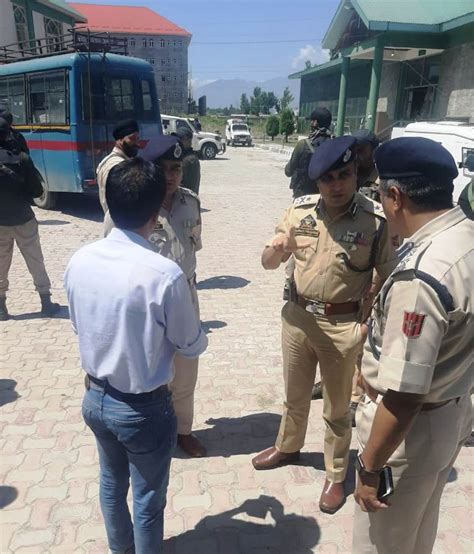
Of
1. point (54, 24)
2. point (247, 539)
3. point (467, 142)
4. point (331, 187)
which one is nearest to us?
point (331, 187)

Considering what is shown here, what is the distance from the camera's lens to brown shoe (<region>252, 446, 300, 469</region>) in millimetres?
2875

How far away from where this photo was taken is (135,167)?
1.64 metres

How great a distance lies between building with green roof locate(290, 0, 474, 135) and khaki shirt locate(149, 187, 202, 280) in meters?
13.2

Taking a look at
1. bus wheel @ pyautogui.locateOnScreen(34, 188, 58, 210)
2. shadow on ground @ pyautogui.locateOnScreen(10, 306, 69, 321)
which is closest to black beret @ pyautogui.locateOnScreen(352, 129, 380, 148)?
shadow on ground @ pyautogui.locateOnScreen(10, 306, 69, 321)

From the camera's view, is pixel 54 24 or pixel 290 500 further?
pixel 54 24

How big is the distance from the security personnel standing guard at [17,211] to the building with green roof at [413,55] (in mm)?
12676

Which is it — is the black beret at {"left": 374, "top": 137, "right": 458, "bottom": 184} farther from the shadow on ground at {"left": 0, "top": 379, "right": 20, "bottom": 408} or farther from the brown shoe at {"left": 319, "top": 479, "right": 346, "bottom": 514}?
the shadow on ground at {"left": 0, "top": 379, "right": 20, "bottom": 408}

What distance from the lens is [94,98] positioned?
879 centimetres

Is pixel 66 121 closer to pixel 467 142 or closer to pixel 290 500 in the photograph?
pixel 467 142

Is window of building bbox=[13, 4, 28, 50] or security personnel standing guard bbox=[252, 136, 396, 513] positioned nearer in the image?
security personnel standing guard bbox=[252, 136, 396, 513]

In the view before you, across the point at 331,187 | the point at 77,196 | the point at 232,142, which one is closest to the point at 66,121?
the point at 77,196

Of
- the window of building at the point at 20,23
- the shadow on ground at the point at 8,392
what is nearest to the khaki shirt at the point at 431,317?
the shadow on ground at the point at 8,392

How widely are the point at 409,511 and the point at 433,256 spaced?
895mm

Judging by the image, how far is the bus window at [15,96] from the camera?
9805mm
